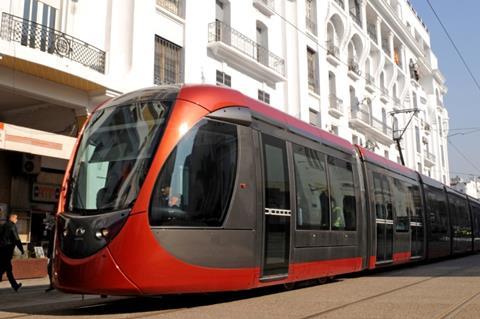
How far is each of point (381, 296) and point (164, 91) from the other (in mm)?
4445

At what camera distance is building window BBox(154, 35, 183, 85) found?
60.6 feet

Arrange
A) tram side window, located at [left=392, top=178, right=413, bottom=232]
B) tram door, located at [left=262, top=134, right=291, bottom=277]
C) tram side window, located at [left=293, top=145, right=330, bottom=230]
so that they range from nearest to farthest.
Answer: tram door, located at [left=262, top=134, right=291, bottom=277], tram side window, located at [left=293, top=145, right=330, bottom=230], tram side window, located at [left=392, top=178, right=413, bottom=232]

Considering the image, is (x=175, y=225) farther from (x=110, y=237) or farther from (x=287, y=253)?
(x=287, y=253)

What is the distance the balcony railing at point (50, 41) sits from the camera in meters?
13.8

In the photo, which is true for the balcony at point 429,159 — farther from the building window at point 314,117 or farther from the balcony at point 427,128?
the building window at point 314,117

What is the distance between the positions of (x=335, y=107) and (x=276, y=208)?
22852mm

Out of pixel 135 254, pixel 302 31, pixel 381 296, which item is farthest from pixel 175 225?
pixel 302 31

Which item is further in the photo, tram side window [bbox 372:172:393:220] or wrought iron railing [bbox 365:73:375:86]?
wrought iron railing [bbox 365:73:375:86]

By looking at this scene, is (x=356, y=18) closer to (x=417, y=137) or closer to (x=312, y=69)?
(x=312, y=69)

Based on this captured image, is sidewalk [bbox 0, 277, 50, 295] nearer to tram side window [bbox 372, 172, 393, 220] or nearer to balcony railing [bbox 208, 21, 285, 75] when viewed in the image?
tram side window [bbox 372, 172, 393, 220]

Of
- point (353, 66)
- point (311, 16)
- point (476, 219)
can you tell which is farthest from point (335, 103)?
point (476, 219)

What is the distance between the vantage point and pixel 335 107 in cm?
3019

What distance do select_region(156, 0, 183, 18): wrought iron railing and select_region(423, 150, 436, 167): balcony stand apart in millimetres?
32730

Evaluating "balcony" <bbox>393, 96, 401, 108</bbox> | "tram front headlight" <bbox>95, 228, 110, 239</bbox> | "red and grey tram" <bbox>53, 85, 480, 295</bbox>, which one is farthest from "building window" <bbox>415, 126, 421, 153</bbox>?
"tram front headlight" <bbox>95, 228, 110, 239</bbox>
